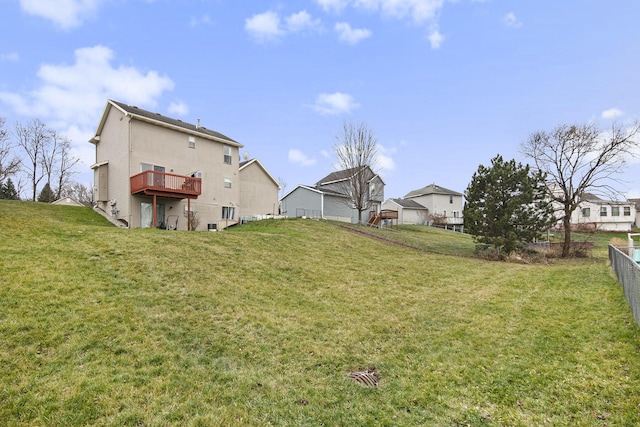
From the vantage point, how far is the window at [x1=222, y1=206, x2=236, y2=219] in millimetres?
23534

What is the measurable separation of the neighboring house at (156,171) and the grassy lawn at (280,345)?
8.40 metres

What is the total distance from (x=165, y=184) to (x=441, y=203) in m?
38.5

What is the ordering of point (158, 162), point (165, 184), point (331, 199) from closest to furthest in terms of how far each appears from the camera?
point (165, 184) < point (158, 162) < point (331, 199)

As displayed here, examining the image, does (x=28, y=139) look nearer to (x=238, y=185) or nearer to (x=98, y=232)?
(x=238, y=185)

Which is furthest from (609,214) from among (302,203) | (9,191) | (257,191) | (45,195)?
(9,191)

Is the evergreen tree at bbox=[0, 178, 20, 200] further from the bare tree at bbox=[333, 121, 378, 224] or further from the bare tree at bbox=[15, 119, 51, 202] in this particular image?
the bare tree at bbox=[333, 121, 378, 224]

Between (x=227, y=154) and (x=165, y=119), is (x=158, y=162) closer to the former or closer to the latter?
(x=165, y=119)

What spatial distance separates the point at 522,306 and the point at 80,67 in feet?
72.5

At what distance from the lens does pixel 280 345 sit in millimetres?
5582

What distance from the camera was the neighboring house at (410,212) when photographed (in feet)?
144

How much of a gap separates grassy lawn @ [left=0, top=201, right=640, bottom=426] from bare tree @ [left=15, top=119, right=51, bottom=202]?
111 ft

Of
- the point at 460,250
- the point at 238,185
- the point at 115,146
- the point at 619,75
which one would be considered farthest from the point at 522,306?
the point at 115,146

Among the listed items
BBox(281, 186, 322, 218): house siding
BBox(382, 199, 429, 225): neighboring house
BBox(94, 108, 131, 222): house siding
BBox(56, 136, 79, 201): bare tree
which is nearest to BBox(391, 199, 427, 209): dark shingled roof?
BBox(382, 199, 429, 225): neighboring house

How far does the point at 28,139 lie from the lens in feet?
111
